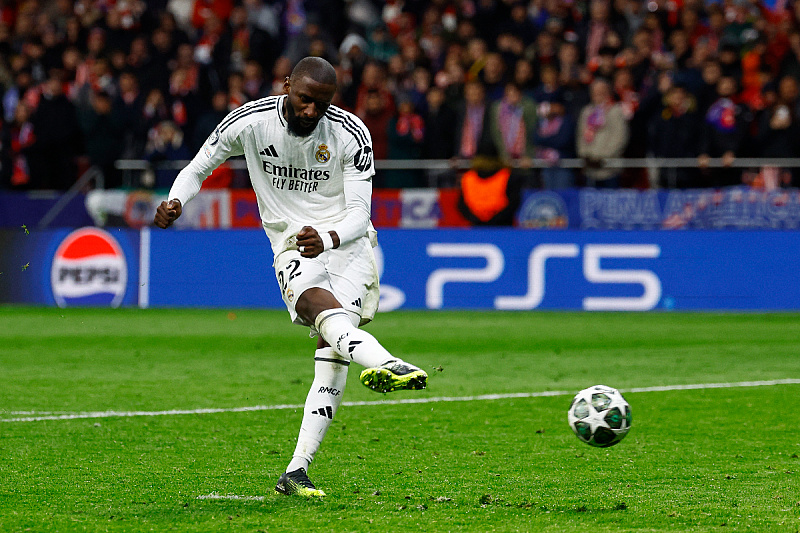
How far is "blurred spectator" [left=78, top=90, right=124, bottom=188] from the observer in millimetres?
17953

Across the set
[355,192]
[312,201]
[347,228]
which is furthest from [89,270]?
[347,228]

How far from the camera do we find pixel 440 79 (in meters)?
17.7

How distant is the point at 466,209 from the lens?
16016mm

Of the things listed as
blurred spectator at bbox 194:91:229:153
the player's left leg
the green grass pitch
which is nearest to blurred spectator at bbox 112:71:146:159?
blurred spectator at bbox 194:91:229:153

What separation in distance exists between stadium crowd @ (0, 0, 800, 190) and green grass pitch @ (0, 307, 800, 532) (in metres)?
3.40

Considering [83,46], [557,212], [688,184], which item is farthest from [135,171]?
[688,184]

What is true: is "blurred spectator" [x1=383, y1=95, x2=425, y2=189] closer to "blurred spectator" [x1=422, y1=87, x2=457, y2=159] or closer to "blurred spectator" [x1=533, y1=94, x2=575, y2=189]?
"blurred spectator" [x1=422, y1=87, x2=457, y2=159]

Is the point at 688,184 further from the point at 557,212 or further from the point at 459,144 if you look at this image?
the point at 459,144

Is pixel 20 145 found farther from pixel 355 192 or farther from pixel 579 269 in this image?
pixel 355 192

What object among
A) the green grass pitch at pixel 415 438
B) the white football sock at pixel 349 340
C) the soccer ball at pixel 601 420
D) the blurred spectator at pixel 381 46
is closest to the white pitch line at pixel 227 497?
the green grass pitch at pixel 415 438

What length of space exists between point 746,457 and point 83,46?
16383 millimetres

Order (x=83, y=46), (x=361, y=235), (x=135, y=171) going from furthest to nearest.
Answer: (x=83, y=46) → (x=135, y=171) → (x=361, y=235)

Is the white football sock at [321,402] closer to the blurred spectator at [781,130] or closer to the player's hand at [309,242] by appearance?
the player's hand at [309,242]

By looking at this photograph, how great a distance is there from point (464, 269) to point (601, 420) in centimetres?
1003
